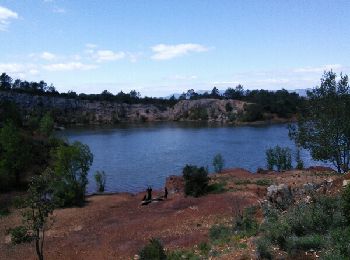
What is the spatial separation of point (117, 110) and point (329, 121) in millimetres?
158213

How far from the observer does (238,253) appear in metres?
15.1

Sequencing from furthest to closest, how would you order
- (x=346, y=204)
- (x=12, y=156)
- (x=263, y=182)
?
1. (x=12, y=156)
2. (x=263, y=182)
3. (x=346, y=204)

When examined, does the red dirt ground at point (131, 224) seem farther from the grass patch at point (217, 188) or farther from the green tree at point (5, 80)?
the green tree at point (5, 80)

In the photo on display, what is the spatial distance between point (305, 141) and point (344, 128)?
3.74 metres

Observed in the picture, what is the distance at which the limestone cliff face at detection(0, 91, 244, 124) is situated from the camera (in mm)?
164750

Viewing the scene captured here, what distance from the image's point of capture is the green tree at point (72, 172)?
42312mm

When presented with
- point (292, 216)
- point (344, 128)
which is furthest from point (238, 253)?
point (344, 128)

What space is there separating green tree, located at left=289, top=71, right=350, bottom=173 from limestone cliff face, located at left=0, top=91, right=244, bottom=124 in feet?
421

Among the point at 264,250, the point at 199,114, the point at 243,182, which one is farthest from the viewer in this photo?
the point at 199,114

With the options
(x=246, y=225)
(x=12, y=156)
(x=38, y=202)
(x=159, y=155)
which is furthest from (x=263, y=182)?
(x=159, y=155)

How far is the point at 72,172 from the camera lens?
45.3 metres

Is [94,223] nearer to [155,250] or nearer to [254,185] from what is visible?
[254,185]

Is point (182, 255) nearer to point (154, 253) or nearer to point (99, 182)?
point (154, 253)

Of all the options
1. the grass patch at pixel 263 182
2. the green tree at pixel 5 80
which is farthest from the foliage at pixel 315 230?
the green tree at pixel 5 80
